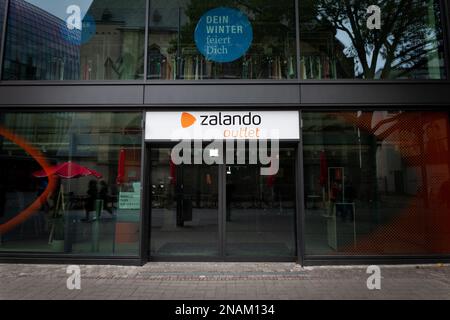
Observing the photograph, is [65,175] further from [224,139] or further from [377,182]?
[377,182]

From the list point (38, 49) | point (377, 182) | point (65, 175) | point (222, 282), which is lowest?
point (222, 282)

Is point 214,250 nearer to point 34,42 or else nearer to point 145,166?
point 145,166

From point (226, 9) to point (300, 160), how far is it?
4.08m

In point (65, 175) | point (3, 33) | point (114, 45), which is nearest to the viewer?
point (65, 175)

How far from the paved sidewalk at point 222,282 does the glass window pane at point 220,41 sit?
14.0ft

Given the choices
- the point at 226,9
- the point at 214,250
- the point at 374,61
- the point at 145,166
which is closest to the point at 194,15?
the point at 226,9

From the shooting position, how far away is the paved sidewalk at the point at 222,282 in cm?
539

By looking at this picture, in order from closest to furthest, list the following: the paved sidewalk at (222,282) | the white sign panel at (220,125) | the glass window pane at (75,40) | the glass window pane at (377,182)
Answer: the paved sidewalk at (222,282), the glass window pane at (377,182), the white sign panel at (220,125), the glass window pane at (75,40)

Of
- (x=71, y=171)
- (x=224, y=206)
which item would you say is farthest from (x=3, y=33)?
(x=224, y=206)

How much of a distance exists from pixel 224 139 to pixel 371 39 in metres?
4.35

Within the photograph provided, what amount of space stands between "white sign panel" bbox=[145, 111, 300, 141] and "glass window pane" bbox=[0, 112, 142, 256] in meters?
0.50

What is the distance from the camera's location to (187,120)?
745cm

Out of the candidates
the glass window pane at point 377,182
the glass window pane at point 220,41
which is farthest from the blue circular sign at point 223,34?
the glass window pane at point 377,182

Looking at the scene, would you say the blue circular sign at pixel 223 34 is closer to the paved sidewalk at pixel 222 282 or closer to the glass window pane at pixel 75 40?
the glass window pane at pixel 75 40
